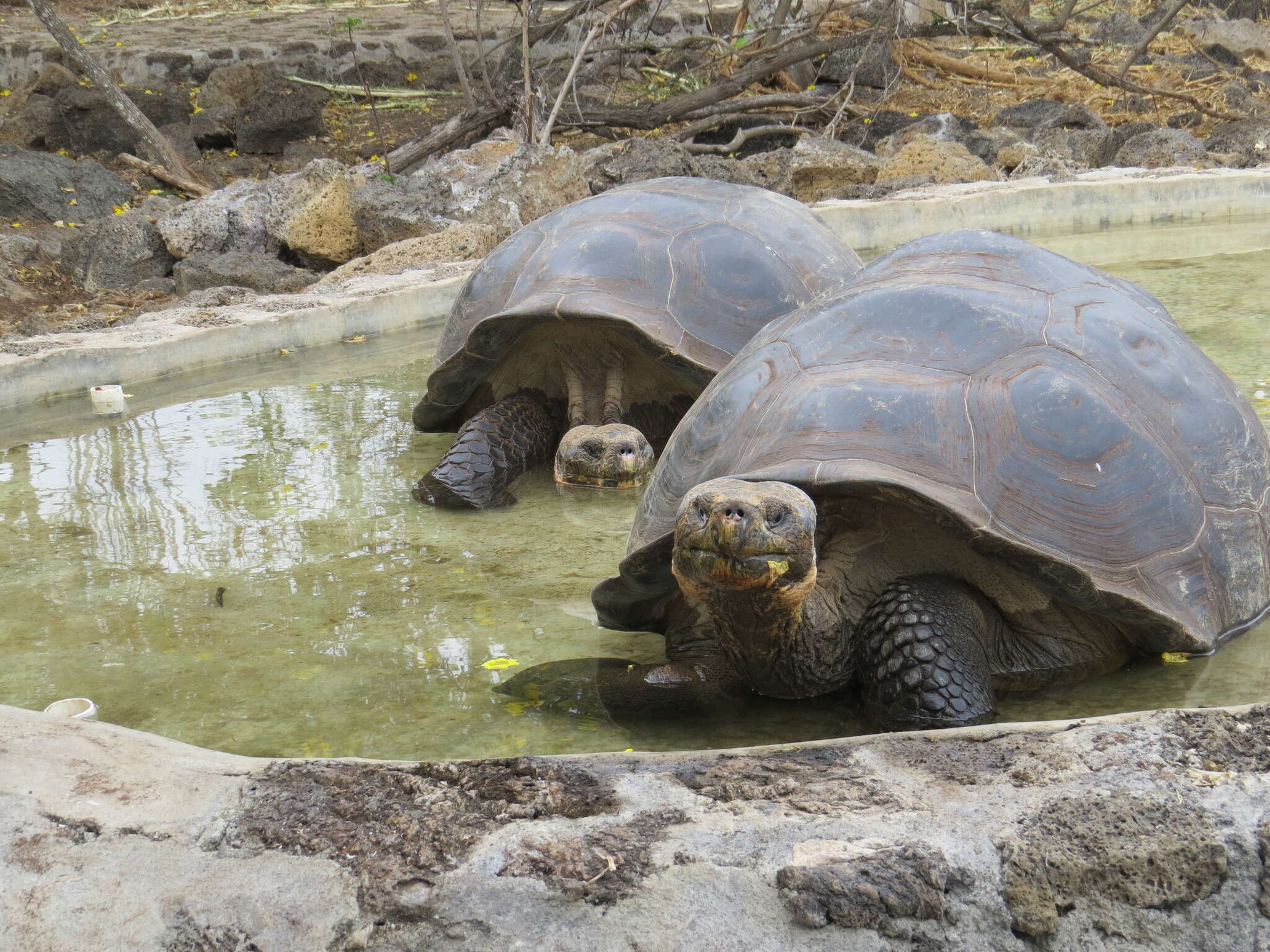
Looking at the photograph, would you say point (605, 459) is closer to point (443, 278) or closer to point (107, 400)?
point (107, 400)

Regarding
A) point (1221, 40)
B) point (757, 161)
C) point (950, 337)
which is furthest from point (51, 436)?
point (1221, 40)

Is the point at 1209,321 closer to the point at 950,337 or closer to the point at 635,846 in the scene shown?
the point at 950,337

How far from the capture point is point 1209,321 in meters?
5.07

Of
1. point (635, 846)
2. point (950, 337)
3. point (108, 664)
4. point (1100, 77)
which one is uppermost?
point (1100, 77)

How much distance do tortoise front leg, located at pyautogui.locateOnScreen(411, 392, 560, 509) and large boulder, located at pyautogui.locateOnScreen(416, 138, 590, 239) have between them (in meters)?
3.00

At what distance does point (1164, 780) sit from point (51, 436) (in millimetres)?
3739

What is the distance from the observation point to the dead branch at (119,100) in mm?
8102

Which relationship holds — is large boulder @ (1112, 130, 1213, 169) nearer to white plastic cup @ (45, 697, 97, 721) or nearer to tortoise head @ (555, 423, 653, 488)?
tortoise head @ (555, 423, 653, 488)

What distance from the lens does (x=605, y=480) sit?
149 inches

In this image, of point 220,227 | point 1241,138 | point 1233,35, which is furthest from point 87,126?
point 1233,35

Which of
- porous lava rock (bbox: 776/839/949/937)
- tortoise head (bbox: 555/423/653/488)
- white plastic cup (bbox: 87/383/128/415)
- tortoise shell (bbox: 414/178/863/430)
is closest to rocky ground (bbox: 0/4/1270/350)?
white plastic cup (bbox: 87/383/128/415)

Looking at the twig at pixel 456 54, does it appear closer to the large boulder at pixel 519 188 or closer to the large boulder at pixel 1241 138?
the large boulder at pixel 519 188

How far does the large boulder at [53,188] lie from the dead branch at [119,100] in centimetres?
34

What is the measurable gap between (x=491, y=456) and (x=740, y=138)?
6.54 m
